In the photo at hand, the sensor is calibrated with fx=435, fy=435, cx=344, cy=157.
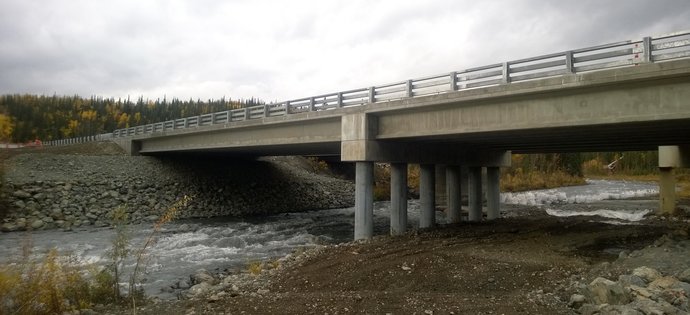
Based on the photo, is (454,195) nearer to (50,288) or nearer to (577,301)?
(577,301)

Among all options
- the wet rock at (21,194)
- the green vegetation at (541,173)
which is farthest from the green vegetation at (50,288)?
the green vegetation at (541,173)

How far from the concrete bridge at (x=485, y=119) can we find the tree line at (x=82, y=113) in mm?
94750

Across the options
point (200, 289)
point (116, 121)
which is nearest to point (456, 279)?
point (200, 289)

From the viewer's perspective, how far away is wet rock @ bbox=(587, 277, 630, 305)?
8.12 meters

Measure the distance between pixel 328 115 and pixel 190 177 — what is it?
22.6 m

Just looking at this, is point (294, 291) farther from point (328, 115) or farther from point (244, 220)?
point (244, 220)

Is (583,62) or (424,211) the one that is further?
(424,211)

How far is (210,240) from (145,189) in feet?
52.6

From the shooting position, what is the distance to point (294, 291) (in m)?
11.2

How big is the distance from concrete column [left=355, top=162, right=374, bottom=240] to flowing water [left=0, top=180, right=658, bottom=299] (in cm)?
249

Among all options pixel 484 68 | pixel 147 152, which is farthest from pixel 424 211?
pixel 147 152

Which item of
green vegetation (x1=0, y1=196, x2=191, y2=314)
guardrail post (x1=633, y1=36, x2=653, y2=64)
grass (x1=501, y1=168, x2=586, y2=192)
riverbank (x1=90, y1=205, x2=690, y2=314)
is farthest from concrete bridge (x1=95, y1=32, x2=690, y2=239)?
grass (x1=501, y1=168, x2=586, y2=192)

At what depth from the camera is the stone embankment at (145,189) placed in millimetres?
28375

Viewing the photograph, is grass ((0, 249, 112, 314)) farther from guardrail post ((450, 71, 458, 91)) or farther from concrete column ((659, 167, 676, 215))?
concrete column ((659, 167, 676, 215))
